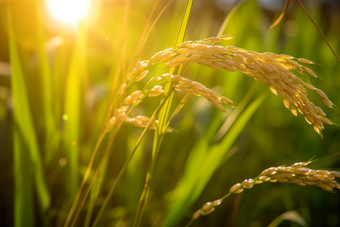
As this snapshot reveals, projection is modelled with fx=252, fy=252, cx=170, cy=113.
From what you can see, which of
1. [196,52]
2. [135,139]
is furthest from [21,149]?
[196,52]

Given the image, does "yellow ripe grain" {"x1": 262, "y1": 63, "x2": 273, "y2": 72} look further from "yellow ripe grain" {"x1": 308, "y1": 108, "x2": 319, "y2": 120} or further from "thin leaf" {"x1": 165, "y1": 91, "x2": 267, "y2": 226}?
"thin leaf" {"x1": 165, "y1": 91, "x2": 267, "y2": 226}

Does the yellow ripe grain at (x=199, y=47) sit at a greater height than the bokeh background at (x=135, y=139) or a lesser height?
greater

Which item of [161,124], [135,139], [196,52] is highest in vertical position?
[196,52]

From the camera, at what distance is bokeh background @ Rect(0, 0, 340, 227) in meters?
0.70

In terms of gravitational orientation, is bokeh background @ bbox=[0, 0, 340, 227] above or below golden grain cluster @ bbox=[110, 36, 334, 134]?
below

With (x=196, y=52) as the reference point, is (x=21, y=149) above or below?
below

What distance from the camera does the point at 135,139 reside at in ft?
2.83

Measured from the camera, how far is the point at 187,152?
1.02 meters

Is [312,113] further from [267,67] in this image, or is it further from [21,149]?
[21,149]

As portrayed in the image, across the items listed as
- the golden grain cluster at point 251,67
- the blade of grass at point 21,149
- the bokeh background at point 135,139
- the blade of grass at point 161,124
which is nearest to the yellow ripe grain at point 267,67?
the golden grain cluster at point 251,67

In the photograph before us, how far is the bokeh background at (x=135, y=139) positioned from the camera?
2.30 feet

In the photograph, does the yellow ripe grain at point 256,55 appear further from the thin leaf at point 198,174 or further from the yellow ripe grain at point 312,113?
the thin leaf at point 198,174

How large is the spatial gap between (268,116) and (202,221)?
64cm

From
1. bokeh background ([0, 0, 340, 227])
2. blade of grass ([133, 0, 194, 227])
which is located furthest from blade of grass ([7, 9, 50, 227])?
blade of grass ([133, 0, 194, 227])
